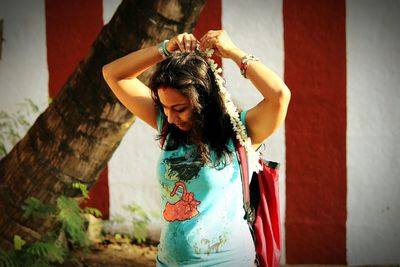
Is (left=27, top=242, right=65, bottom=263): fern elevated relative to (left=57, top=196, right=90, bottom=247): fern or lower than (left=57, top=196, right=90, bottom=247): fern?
lower

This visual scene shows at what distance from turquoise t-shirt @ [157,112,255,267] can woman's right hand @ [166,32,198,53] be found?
383 millimetres

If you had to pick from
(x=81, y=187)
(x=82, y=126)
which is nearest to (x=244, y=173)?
(x=82, y=126)

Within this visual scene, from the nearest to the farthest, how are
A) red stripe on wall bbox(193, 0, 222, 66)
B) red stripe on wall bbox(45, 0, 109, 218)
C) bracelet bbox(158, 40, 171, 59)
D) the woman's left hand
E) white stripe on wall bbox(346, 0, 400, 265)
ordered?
1. the woman's left hand
2. bracelet bbox(158, 40, 171, 59)
3. white stripe on wall bbox(346, 0, 400, 265)
4. red stripe on wall bbox(193, 0, 222, 66)
5. red stripe on wall bbox(45, 0, 109, 218)

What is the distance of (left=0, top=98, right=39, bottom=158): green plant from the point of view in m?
4.77

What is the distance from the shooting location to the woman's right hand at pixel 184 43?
2535 mm

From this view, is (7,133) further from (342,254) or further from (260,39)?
(342,254)

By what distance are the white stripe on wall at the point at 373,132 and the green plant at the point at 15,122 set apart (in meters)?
2.58

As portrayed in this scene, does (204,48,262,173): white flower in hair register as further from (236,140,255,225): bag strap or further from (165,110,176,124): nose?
(165,110,176,124): nose

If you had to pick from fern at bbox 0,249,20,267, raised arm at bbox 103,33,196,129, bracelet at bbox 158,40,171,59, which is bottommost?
fern at bbox 0,249,20,267

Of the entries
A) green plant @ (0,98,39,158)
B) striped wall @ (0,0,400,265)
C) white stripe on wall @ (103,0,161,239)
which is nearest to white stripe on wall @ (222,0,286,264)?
striped wall @ (0,0,400,265)

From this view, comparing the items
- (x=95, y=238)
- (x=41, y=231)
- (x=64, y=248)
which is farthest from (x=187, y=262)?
(x=95, y=238)

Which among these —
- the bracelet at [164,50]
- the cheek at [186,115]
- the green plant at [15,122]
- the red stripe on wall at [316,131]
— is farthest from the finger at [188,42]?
the green plant at [15,122]

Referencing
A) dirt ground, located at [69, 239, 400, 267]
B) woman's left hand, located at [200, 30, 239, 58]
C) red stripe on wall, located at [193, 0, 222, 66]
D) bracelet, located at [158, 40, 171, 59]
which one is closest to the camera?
woman's left hand, located at [200, 30, 239, 58]

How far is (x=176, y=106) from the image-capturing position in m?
2.46
